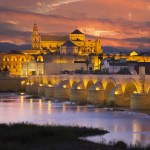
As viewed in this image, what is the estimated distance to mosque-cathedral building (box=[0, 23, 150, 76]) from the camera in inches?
3430

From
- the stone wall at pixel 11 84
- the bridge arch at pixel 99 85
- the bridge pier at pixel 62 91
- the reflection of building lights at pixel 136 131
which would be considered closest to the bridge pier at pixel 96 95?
the bridge arch at pixel 99 85

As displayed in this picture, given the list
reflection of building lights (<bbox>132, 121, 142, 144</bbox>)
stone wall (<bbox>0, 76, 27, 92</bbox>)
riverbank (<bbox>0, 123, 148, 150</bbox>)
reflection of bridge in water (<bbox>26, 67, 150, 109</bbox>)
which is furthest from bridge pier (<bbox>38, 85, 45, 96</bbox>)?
riverbank (<bbox>0, 123, 148, 150</bbox>)

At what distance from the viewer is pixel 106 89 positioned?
4394 cm

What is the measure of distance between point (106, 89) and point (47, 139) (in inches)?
940

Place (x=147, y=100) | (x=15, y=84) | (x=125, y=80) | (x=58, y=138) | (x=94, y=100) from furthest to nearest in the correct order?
(x=15, y=84)
(x=94, y=100)
(x=125, y=80)
(x=147, y=100)
(x=58, y=138)

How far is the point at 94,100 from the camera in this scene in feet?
143

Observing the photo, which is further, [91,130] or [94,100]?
[94,100]

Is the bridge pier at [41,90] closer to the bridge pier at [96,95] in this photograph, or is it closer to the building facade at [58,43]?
the bridge pier at [96,95]

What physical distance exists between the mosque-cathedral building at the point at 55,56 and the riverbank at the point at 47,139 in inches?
2394

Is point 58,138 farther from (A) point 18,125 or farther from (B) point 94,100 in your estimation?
(B) point 94,100

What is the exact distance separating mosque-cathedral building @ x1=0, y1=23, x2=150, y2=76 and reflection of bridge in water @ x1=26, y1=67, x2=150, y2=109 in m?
27.4

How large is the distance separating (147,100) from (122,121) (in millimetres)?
5698

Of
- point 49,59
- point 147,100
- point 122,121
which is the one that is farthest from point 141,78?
point 49,59

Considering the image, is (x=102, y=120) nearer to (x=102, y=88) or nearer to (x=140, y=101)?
(x=140, y=101)
